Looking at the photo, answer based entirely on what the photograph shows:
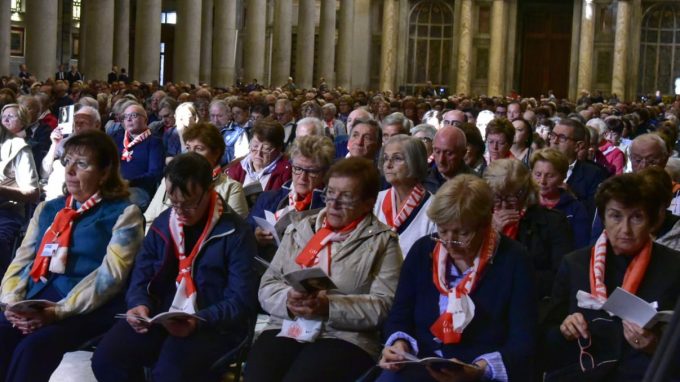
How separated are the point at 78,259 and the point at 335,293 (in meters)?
1.46

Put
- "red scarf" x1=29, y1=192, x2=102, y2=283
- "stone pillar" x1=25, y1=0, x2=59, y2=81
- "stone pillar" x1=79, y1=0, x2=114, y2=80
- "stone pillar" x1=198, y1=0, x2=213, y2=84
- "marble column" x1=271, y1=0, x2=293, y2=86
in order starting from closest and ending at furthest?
"red scarf" x1=29, y1=192, x2=102, y2=283, "stone pillar" x1=25, y1=0, x2=59, y2=81, "stone pillar" x1=79, y1=0, x2=114, y2=80, "marble column" x1=271, y1=0, x2=293, y2=86, "stone pillar" x1=198, y1=0, x2=213, y2=84

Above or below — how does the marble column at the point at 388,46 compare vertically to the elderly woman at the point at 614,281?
above

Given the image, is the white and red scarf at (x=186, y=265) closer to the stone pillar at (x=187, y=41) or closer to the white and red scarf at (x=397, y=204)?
the white and red scarf at (x=397, y=204)

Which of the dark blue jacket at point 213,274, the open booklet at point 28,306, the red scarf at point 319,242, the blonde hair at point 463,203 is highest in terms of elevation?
the blonde hair at point 463,203

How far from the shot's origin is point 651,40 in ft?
140

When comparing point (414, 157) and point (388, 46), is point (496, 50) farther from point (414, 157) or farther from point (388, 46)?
point (414, 157)

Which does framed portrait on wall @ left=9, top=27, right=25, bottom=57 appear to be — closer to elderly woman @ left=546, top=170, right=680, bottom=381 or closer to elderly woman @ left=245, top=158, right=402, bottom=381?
elderly woman @ left=245, top=158, right=402, bottom=381

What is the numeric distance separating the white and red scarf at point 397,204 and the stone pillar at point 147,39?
2382 centimetres

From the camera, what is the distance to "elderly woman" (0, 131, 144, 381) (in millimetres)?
5559

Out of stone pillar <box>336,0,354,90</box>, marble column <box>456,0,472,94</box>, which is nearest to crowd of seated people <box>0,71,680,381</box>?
stone pillar <box>336,0,354,90</box>

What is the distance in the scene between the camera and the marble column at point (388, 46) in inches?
1705

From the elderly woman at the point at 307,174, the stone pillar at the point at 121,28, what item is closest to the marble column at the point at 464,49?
the stone pillar at the point at 121,28

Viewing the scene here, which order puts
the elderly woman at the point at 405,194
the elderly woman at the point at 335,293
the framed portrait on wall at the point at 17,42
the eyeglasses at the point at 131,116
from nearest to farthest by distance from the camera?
1. the elderly woman at the point at 335,293
2. the elderly woman at the point at 405,194
3. the eyeglasses at the point at 131,116
4. the framed portrait on wall at the point at 17,42

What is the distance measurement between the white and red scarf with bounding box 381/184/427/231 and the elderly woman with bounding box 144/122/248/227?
3.32ft
